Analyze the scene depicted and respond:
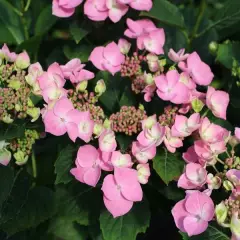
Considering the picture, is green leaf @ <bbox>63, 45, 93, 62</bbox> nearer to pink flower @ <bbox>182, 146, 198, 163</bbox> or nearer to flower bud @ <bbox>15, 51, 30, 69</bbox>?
flower bud @ <bbox>15, 51, 30, 69</bbox>

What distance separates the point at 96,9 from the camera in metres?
1.55

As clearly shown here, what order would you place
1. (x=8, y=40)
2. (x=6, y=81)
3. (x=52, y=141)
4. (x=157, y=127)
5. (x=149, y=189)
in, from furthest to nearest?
1. (x=8, y=40)
2. (x=52, y=141)
3. (x=149, y=189)
4. (x=6, y=81)
5. (x=157, y=127)

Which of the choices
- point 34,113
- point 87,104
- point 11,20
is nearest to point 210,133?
point 87,104

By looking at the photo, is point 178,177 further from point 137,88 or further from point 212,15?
point 212,15

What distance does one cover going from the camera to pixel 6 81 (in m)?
1.37

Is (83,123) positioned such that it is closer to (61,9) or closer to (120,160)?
(120,160)

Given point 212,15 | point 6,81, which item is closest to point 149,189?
point 6,81

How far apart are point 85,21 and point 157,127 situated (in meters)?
0.56

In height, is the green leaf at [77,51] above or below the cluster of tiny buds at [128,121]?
below

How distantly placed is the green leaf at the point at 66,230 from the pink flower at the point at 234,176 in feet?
1.71

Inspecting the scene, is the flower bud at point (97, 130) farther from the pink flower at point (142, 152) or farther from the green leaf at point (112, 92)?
the green leaf at point (112, 92)

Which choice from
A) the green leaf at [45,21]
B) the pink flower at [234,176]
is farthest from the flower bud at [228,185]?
the green leaf at [45,21]

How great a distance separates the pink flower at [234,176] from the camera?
1.16m

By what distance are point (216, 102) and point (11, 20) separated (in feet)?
2.60
